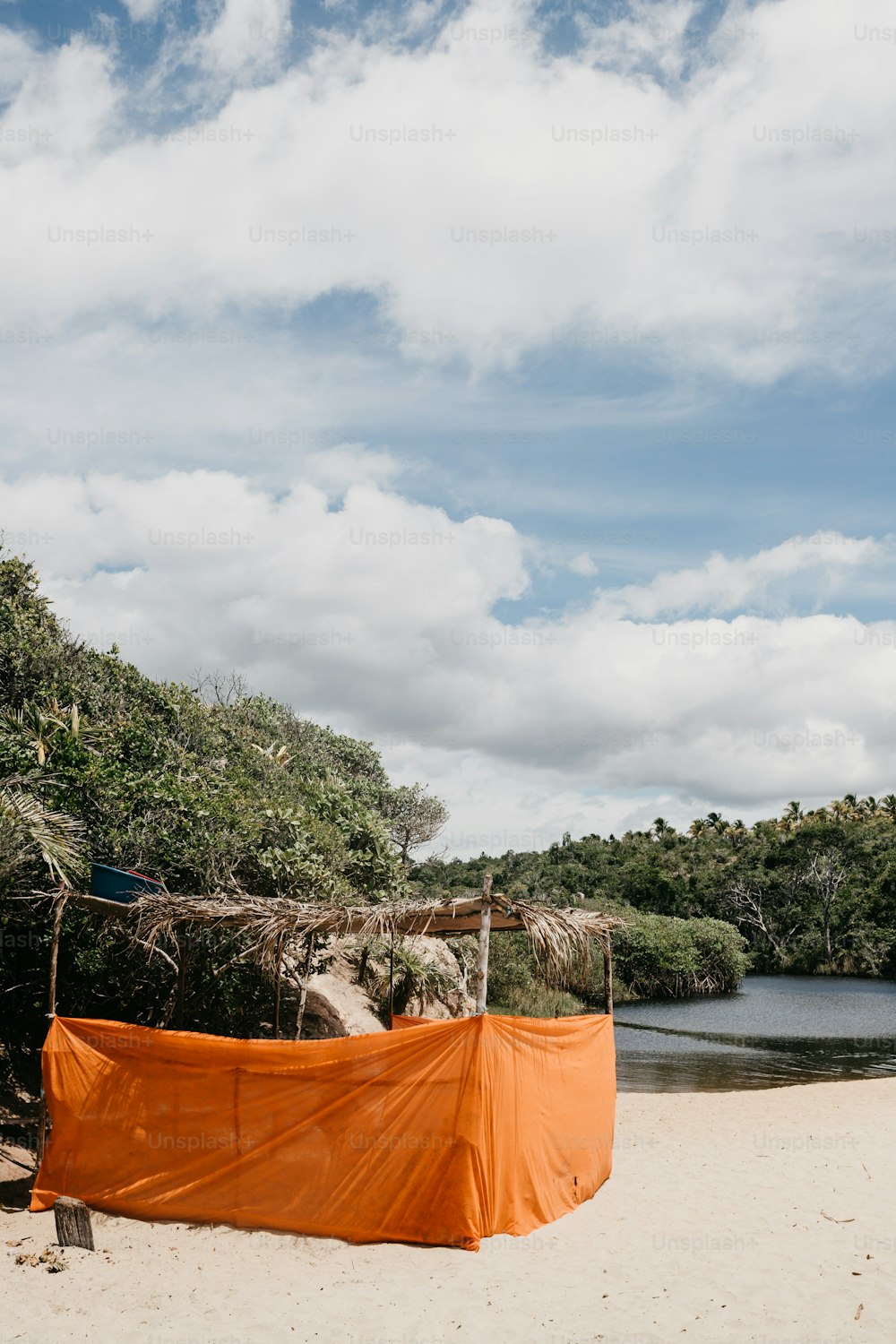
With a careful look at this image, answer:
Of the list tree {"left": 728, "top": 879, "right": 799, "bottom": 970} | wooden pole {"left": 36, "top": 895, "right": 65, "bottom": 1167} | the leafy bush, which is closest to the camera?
wooden pole {"left": 36, "top": 895, "right": 65, "bottom": 1167}

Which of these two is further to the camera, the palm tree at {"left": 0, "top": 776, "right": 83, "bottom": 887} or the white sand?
the palm tree at {"left": 0, "top": 776, "right": 83, "bottom": 887}

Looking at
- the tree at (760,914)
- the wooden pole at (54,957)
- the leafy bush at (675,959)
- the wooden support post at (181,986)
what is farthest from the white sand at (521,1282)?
the tree at (760,914)

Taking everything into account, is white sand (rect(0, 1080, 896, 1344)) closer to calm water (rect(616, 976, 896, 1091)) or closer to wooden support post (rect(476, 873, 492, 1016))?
wooden support post (rect(476, 873, 492, 1016))

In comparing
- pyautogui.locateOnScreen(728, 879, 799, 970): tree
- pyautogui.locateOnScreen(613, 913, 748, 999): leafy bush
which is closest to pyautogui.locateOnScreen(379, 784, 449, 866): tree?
pyautogui.locateOnScreen(613, 913, 748, 999): leafy bush

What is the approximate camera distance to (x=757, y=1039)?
29.3 m

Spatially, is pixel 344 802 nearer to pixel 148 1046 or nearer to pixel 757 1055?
pixel 757 1055

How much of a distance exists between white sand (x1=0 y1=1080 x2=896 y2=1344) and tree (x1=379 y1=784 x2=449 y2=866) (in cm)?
3362

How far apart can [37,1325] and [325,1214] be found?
228cm

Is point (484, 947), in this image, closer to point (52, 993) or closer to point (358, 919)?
point (358, 919)

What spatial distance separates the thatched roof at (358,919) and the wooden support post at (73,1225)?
2.86 m

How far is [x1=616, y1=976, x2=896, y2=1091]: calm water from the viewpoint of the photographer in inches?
862

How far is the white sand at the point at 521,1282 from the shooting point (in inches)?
255

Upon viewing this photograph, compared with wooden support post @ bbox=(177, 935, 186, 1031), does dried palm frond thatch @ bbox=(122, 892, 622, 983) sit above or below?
above

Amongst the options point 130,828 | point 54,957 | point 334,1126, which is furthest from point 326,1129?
point 130,828
